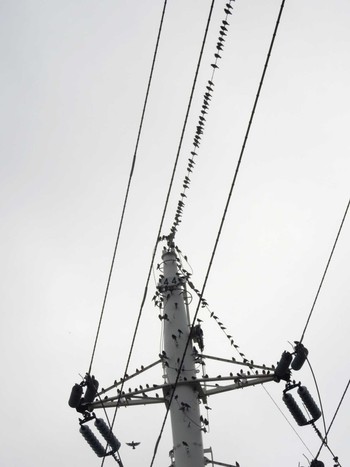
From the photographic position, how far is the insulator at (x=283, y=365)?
1302 cm

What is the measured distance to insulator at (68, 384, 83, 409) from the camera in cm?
1340

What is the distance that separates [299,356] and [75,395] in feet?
17.3

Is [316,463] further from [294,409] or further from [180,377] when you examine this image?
[180,377]

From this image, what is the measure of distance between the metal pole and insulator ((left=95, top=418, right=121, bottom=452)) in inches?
77.9

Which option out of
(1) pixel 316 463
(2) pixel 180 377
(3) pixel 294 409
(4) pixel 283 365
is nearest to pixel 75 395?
(2) pixel 180 377

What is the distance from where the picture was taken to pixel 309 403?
13453 millimetres

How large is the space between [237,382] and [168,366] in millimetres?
1649

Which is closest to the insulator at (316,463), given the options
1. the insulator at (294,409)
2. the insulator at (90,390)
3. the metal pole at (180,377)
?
the insulator at (294,409)

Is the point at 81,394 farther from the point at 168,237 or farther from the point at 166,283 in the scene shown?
the point at 168,237

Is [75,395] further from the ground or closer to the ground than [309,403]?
further from the ground

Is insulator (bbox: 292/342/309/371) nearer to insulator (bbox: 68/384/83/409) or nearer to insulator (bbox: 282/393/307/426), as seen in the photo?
insulator (bbox: 282/393/307/426)

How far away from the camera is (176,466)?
39.5ft

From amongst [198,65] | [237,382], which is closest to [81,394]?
[237,382]

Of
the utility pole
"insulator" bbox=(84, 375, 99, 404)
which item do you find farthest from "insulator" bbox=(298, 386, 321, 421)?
"insulator" bbox=(84, 375, 99, 404)
